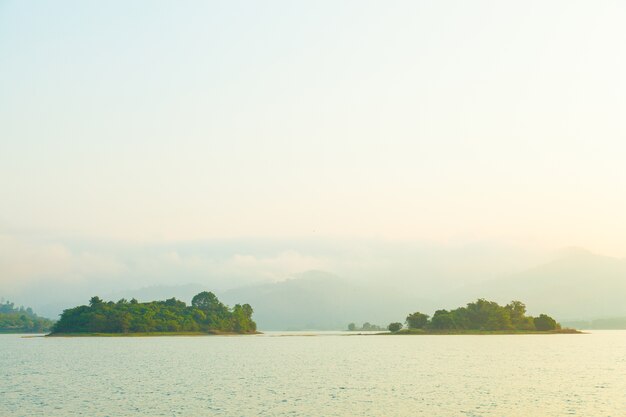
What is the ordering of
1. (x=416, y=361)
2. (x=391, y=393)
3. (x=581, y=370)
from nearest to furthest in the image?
(x=391, y=393) → (x=581, y=370) → (x=416, y=361)

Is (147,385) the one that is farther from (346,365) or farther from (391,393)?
(346,365)

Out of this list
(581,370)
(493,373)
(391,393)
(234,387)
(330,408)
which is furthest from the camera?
(581,370)

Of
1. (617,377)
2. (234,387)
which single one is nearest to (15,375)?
(234,387)

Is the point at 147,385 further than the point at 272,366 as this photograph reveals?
No

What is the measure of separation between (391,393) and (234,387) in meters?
21.9

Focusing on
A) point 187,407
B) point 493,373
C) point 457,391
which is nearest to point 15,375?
point 187,407

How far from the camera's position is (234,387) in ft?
284

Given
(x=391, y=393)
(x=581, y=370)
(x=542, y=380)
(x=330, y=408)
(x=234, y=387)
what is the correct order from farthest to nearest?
1. (x=581, y=370)
2. (x=542, y=380)
3. (x=234, y=387)
4. (x=391, y=393)
5. (x=330, y=408)

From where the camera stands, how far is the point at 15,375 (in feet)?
349

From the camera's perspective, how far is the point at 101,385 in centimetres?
9031

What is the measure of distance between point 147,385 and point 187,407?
78.8 ft

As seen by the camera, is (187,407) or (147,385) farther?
(147,385)

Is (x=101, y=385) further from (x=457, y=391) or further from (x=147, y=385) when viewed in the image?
(x=457, y=391)

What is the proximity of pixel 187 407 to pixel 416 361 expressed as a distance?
77.8 m
